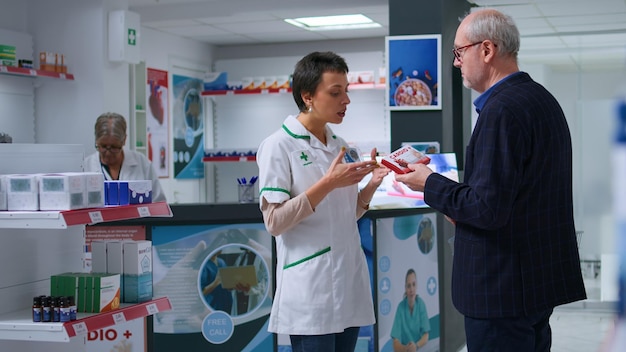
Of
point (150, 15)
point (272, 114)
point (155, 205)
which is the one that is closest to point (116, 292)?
point (155, 205)

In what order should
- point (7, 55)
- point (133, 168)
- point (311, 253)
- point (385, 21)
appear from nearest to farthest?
point (311, 253)
point (133, 168)
point (7, 55)
point (385, 21)

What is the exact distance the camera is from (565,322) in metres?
7.53

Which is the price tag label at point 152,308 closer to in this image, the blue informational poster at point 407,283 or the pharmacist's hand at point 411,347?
the blue informational poster at point 407,283

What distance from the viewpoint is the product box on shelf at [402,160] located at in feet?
7.97

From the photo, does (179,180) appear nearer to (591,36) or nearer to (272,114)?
(272,114)

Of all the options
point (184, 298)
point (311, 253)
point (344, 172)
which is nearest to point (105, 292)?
point (311, 253)

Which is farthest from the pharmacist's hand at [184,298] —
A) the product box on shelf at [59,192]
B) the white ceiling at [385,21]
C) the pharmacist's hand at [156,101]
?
the pharmacist's hand at [156,101]

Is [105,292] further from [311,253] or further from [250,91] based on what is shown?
[250,91]

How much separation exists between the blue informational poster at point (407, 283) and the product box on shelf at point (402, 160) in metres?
2.11

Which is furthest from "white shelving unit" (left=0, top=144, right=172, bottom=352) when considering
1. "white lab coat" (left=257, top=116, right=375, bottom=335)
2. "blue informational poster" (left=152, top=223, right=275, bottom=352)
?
"blue informational poster" (left=152, top=223, right=275, bottom=352)

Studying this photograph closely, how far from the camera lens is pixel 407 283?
4879 mm

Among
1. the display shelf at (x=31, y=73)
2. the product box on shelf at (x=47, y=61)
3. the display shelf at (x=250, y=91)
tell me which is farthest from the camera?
the display shelf at (x=250, y=91)

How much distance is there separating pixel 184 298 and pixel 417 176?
7.95ft

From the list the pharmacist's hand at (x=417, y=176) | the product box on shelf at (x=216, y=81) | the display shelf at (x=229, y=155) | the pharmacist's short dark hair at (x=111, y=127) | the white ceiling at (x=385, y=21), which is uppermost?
the white ceiling at (x=385, y=21)
